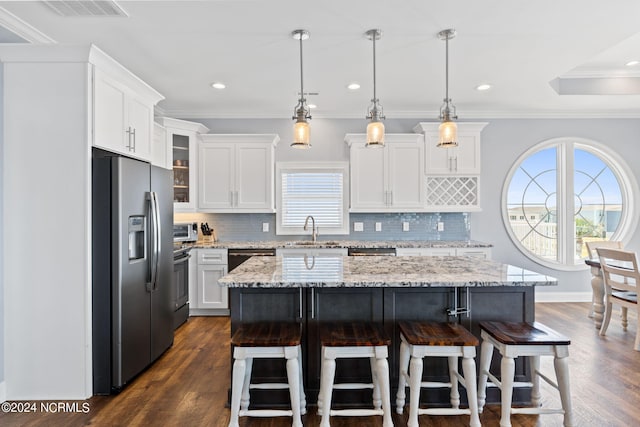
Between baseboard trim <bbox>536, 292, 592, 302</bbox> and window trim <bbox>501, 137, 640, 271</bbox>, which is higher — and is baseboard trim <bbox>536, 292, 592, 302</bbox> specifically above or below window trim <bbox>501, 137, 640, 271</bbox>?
below

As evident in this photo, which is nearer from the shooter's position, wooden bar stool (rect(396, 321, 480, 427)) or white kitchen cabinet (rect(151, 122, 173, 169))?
wooden bar stool (rect(396, 321, 480, 427))

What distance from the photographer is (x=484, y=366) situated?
226 cm

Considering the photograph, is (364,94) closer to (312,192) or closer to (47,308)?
(312,192)

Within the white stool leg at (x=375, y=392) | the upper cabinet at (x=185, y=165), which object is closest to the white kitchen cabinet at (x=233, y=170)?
the upper cabinet at (x=185, y=165)

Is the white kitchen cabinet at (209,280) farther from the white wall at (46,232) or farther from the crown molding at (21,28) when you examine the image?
the crown molding at (21,28)

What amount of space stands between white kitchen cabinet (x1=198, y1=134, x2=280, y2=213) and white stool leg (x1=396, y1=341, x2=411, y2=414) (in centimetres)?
305

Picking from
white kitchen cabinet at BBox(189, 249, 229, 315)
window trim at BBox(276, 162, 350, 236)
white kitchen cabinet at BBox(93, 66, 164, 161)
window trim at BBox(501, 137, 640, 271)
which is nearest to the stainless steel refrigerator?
white kitchen cabinet at BBox(93, 66, 164, 161)

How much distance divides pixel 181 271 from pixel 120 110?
1.95 meters

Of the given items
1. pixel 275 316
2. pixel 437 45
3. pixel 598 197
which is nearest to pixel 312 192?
pixel 437 45

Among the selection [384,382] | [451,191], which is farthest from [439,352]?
[451,191]

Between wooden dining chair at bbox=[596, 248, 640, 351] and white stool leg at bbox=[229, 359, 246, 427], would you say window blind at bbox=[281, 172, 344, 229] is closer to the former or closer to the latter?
wooden dining chair at bbox=[596, 248, 640, 351]

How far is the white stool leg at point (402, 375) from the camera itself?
2217 millimetres

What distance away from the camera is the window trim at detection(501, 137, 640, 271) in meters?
5.21

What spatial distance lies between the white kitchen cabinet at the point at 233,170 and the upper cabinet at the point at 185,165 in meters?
0.09
